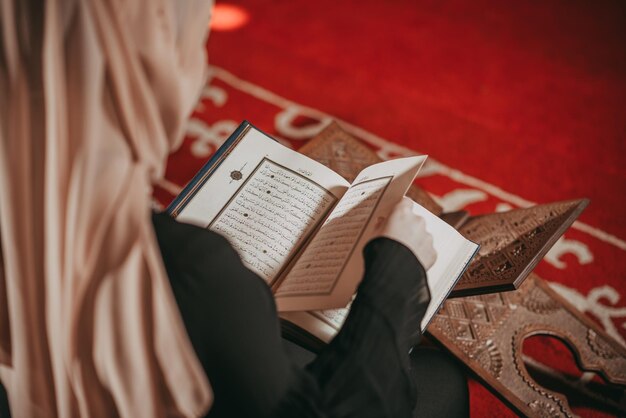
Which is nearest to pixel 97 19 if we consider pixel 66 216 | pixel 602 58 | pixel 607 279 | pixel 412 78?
pixel 66 216

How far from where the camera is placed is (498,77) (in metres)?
1.58

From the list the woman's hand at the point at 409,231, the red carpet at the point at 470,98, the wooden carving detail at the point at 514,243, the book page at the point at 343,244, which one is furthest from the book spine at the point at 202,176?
the red carpet at the point at 470,98

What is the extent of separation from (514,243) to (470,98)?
900 millimetres

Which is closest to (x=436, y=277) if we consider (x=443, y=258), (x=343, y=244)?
(x=443, y=258)

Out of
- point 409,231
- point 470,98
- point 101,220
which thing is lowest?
point 101,220

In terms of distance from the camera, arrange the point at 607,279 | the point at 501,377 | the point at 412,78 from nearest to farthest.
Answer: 1. the point at 501,377
2. the point at 607,279
3. the point at 412,78

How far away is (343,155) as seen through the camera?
0.96 meters

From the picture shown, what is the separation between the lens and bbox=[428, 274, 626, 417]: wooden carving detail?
799 millimetres

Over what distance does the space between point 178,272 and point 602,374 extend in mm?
848

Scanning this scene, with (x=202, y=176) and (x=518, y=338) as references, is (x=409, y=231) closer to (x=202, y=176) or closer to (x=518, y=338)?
(x=202, y=176)

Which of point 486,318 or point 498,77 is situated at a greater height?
point 498,77

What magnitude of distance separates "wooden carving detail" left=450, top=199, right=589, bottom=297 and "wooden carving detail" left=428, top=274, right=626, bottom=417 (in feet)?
0.42

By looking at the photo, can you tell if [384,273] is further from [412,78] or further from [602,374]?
[412,78]

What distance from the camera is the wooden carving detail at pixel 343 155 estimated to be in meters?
0.93
